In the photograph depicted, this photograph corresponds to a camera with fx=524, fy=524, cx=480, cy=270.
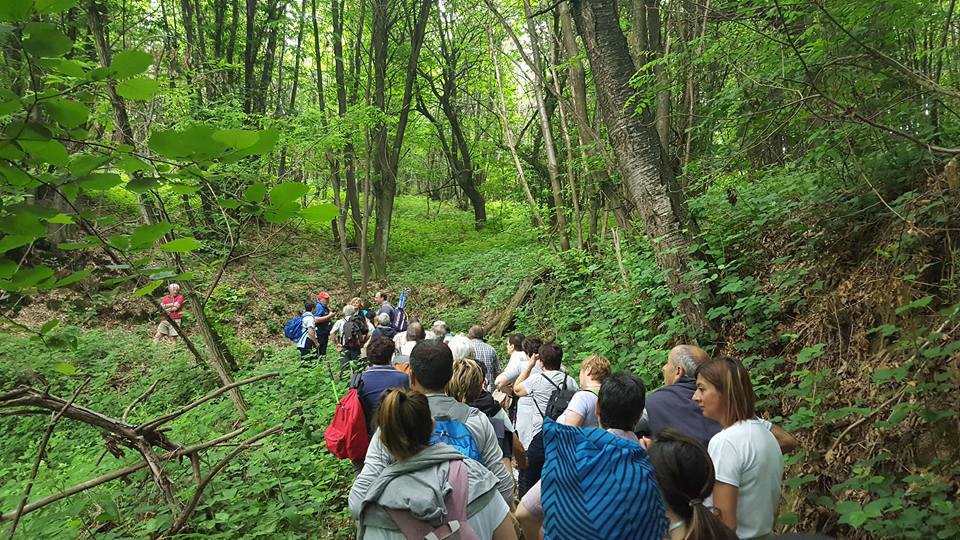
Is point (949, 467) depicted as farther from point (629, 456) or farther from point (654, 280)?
point (654, 280)

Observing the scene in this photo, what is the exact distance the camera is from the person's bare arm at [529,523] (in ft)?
10.2

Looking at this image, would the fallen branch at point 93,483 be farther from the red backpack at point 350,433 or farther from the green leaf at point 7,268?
the green leaf at point 7,268

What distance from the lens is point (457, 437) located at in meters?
2.85

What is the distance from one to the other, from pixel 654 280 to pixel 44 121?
6.43 meters

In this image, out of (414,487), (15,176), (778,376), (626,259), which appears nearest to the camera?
(15,176)

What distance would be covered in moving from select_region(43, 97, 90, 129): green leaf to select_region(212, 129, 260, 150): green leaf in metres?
0.46

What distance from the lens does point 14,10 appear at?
1.11 m

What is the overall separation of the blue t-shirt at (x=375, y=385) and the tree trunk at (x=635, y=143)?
3.08 metres

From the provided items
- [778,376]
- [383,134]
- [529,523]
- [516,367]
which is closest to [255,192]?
[529,523]

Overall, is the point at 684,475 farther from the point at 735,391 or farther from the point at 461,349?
the point at 461,349

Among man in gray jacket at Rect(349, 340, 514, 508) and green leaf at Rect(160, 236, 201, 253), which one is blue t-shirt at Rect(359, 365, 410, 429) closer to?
man in gray jacket at Rect(349, 340, 514, 508)

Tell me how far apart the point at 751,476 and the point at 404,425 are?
1641mm

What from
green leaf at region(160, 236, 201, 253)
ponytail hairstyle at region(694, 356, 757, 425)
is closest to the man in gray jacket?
ponytail hairstyle at region(694, 356, 757, 425)

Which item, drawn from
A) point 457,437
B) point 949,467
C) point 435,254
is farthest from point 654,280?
point 435,254
